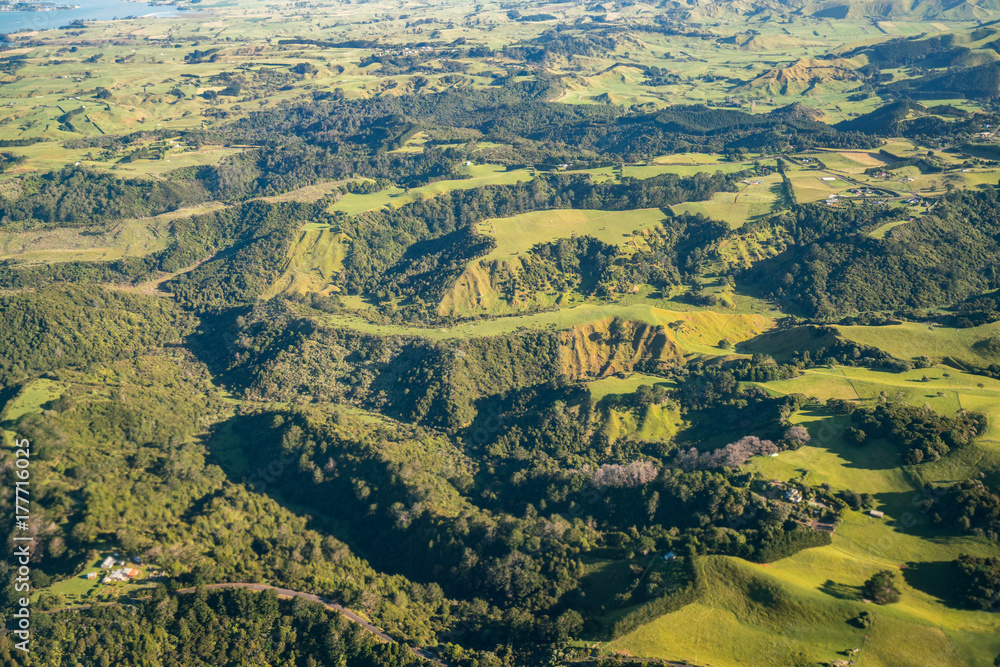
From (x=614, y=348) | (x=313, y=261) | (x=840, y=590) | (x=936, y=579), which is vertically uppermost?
(x=840, y=590)

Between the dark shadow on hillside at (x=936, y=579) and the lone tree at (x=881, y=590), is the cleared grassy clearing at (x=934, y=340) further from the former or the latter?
the lone tree at (x=881, y=590)

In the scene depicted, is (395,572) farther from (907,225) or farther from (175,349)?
(907,225)

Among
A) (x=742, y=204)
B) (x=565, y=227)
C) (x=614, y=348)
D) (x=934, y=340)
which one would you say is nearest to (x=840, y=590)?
(x=934, y=340)

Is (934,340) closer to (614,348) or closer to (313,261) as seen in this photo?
(614,348)

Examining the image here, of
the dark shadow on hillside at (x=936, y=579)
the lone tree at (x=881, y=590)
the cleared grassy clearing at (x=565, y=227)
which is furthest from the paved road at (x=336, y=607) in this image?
the cleared grassy clearing at (x=565, y=227)

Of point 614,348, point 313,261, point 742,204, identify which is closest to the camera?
point 614,348

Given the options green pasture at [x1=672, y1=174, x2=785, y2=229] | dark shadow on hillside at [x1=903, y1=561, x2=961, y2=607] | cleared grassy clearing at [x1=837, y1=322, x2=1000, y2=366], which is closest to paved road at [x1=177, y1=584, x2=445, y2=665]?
dark shadow on hillside at [x1=903, y1=561, x2=961, y2=607]
